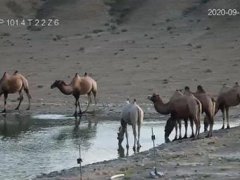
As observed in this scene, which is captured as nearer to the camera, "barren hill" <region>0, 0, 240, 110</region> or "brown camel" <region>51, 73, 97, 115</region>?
"brown camel" <region>51, 73, 97, 115</region>

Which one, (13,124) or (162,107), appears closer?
(162,107)

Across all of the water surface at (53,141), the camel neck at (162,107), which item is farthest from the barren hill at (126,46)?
the camel neck at (162,107)

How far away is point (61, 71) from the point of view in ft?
131

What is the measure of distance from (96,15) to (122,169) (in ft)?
160

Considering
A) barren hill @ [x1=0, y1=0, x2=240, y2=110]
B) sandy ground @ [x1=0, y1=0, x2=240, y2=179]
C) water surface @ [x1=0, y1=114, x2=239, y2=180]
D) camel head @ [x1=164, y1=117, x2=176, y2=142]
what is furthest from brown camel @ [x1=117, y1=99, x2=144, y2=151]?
barren hill @ [x1=0, y1=0, x2=240, y2=110]

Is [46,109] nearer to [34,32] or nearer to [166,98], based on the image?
[166,98]

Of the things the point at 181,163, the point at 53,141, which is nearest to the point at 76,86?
the point at 53,141

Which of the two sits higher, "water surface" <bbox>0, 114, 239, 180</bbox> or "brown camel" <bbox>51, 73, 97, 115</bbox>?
"brown camel" <bbox>51, 73, 97, 115</bbox>

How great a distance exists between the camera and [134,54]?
146ft

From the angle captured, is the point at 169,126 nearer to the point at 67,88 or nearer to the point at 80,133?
the point at 80,133

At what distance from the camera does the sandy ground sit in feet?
62.7

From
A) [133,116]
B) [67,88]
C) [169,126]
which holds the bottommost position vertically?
[169,126]

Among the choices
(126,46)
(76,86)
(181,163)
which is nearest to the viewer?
(181,163)

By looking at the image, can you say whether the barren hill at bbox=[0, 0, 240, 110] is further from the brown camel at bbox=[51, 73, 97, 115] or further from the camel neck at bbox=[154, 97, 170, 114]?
the camel neck at bbox=[154, 97, 170, 114]
